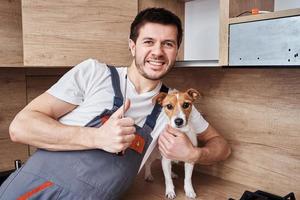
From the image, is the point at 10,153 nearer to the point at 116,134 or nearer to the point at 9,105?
the point at 9,105

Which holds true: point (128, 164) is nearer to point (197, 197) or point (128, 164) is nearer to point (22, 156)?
point (197, 197)

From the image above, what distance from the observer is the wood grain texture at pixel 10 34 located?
1.16 m

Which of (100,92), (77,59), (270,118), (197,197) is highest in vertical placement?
(77,59)

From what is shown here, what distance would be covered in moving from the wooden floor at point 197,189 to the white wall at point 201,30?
495 mm

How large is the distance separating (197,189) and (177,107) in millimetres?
349

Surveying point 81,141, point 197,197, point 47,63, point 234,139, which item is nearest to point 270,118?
point 234,139

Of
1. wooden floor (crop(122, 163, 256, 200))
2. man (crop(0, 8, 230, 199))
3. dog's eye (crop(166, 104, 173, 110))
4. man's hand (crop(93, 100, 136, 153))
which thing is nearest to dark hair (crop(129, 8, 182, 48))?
man (crop(0, 8, 230, 199))

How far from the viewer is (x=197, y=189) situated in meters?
1.16

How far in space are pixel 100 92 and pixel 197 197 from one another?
0.49 m

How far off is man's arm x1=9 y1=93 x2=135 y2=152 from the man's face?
193 mm

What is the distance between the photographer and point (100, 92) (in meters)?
1.00

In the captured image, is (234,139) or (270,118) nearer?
(270,118)

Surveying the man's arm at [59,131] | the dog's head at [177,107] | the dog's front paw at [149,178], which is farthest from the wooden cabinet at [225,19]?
the dog's front paw at [149,178]

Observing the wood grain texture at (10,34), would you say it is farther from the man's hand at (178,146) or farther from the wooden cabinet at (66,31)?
the man's hand at (178,146)
